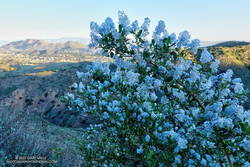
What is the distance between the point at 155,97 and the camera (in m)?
3.96

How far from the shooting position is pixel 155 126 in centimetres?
382

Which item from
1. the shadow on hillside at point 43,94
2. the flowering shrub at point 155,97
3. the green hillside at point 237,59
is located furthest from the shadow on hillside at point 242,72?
the flowering shrub at point 155,97

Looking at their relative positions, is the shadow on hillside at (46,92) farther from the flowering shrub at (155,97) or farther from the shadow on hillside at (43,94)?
the flowering shrub at (155,97)

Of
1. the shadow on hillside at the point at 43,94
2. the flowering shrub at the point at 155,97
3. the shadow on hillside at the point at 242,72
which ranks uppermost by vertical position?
the flowering shrub at the point at 155,97

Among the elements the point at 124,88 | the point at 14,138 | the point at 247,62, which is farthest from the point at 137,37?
the point at 247,62

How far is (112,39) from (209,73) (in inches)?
63.0

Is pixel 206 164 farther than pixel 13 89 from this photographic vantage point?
No

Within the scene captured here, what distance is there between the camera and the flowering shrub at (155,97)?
359 cm

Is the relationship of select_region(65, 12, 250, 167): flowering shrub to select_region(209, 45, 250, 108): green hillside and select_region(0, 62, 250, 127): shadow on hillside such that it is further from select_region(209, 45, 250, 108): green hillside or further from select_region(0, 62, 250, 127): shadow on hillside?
select_region(209, 45, 250, 108): green hillside

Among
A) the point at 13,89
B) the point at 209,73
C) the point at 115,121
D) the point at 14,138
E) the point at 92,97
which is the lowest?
the point at 13,89

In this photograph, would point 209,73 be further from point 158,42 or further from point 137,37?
point 137,37

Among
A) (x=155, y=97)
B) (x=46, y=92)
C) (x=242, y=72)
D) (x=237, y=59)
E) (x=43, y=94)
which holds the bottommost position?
(x=43, y=94)

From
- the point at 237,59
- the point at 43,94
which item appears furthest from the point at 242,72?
the point at 43,94

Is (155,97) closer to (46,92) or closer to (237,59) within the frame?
(46,92)
